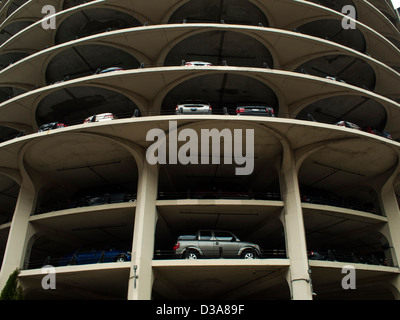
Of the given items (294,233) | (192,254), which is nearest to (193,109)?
(192,254)

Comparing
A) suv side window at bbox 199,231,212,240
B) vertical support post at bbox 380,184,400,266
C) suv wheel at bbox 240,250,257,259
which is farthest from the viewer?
vertical support post at bbox 380,184,400,266

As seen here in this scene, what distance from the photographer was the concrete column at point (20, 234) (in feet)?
53.5

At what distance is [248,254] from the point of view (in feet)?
49.0

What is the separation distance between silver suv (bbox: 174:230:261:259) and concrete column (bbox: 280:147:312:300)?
161cm

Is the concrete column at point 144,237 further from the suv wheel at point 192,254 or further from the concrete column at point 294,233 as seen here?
the concrete column at point 294,233

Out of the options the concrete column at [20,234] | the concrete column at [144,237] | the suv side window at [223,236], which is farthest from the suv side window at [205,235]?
the concrete column at [20,234]

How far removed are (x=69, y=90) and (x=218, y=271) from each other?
1266 centimetres

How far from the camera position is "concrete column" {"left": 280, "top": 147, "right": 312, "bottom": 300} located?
14.0 meters

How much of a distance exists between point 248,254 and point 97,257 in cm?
717

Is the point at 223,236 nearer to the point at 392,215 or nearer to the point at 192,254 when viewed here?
the point at 192,254

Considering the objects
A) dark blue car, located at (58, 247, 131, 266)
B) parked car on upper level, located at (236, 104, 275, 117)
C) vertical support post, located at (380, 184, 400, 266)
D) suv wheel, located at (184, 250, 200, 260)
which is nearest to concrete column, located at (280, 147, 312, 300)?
parked car on upper level, located at (236, 104, 275, 117)

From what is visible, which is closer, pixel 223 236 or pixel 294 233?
pixel 294 233

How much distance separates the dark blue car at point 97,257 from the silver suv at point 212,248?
270cm

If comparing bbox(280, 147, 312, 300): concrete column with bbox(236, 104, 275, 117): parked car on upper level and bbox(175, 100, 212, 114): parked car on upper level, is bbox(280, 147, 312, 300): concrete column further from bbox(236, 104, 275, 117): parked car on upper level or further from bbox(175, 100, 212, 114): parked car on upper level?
bbox(175, 100, 212, 114): parked car on upper level
